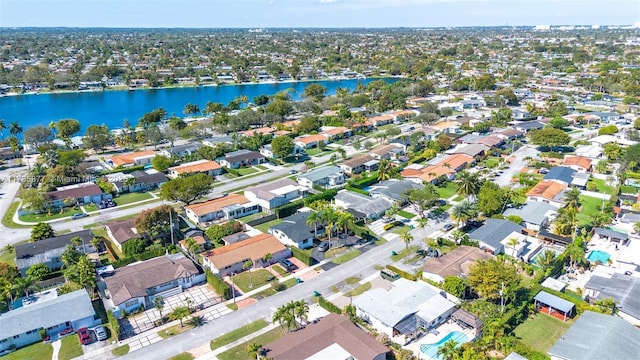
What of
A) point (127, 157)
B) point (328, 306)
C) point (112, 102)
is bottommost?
point (328, 306)

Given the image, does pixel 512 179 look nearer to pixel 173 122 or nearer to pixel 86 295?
pixel 86 295

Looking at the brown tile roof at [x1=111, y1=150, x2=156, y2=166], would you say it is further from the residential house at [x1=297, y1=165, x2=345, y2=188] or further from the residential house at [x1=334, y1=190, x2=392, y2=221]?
the residential house at [x1=334, y1=190, x2=392, y2=221]

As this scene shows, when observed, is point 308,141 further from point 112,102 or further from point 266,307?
point 112,102

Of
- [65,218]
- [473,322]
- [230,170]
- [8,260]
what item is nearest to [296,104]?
[230,170]

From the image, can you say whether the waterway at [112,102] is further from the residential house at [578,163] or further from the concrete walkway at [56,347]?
the residential house at [578,163]

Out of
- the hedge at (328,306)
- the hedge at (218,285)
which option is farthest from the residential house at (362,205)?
the hedge at (218,285)

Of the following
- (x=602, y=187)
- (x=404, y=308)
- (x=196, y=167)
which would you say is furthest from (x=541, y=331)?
(x=196, y=167)
